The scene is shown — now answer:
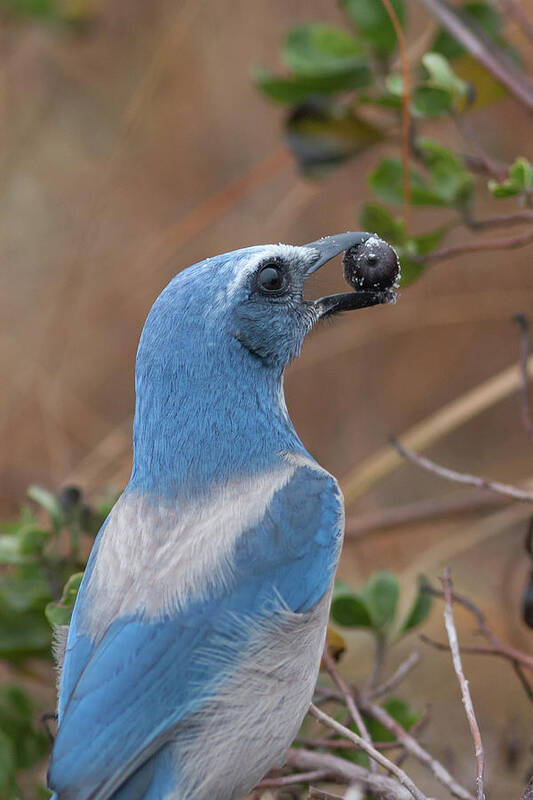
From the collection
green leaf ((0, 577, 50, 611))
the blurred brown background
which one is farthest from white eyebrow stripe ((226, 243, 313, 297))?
the blurred brown background

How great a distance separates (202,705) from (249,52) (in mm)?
4763

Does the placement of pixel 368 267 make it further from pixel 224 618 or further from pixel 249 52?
pixel 249 52

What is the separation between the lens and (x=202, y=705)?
256cm

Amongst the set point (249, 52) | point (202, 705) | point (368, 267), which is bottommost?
point (202, 705)

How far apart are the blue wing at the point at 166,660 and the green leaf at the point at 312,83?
1693mm

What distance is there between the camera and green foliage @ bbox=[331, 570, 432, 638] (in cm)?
311

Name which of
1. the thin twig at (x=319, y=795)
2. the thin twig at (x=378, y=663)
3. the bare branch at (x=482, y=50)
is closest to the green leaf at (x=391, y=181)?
the bare branch at (x=482, y=50)

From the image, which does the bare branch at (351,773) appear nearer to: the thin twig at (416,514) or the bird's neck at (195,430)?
the bird's neck at (195,430)

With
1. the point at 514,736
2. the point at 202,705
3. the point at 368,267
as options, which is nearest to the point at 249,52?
the point at 368,267

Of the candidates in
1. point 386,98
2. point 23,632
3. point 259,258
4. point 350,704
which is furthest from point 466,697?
point 386,98

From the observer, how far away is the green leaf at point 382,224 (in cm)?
350

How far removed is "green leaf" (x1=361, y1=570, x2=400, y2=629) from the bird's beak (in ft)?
2.59

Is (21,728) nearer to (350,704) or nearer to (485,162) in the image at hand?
(350,704)

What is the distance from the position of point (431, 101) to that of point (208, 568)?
1.72 metres
